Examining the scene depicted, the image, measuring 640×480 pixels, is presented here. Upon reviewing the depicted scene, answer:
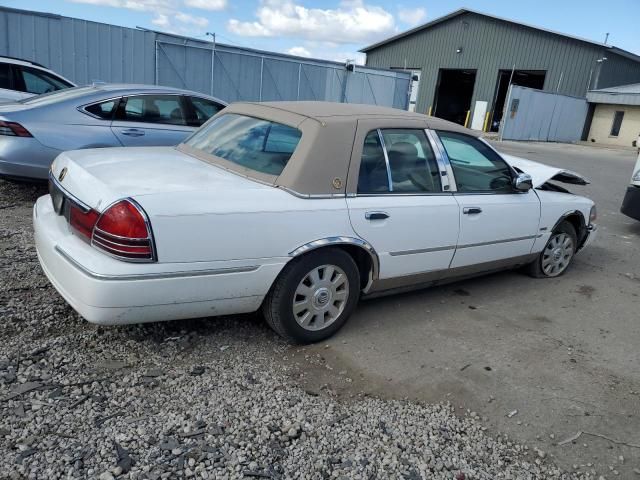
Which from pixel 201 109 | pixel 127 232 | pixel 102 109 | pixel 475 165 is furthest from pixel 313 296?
pixel 201 109

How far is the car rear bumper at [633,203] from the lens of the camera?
23.8 ft

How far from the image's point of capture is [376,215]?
11.6ft

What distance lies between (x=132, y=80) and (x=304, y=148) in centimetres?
1473

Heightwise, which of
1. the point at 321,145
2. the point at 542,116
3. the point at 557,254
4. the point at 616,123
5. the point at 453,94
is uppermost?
the point at 453,94

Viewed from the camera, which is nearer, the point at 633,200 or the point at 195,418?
the point at 195,418

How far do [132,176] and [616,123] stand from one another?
113ft

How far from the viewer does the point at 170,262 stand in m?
2.86

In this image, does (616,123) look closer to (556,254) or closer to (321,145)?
(556,254)

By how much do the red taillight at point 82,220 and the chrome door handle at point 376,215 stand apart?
165cm

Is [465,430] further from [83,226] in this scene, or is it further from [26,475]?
[83,226]

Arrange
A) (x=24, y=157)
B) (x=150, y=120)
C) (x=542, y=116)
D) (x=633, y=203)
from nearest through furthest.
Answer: (x=24, y=157) → (x=150, y=120) → (x=633, y=203) → (x=542, y=116)

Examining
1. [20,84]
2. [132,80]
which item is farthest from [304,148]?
[132,80]

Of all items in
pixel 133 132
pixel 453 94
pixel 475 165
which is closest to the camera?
pixel 475 165

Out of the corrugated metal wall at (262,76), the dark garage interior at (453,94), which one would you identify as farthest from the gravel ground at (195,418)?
the dark garage interior at (453,94)
